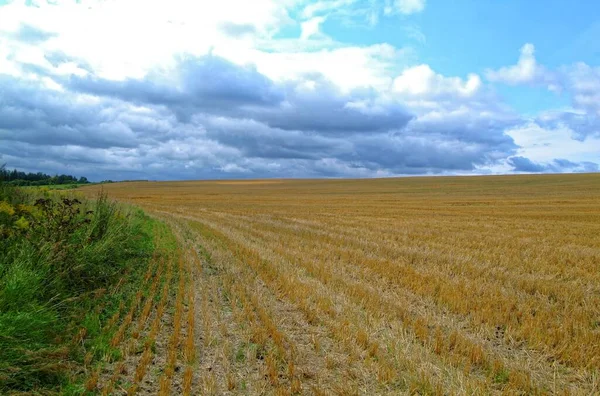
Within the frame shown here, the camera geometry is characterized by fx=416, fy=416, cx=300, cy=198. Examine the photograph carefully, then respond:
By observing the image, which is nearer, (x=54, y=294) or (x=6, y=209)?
(x=54, y=294)

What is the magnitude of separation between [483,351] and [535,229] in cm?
1681

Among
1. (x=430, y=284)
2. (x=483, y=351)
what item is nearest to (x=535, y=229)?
(x=430, y=284)

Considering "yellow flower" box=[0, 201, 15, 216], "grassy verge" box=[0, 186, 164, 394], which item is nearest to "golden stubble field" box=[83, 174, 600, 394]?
"grassy verge" box=[0, 186, 164, 394]

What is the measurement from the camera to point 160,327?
658 centimetres

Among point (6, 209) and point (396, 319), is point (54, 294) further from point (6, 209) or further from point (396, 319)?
point (396, 319)

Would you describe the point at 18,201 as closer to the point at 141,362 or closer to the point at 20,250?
the point at 20,250

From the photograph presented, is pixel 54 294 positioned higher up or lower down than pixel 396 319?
higher up

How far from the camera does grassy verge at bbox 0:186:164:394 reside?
189 inches

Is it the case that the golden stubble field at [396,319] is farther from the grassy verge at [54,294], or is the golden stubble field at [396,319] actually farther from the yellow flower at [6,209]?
the yellow flower at [6,209]

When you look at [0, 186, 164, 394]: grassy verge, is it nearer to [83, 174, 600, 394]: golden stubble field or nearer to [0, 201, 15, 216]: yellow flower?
[0, 201, 15, 216]: yellow flower

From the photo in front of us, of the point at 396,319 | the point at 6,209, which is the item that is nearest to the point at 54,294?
the point at 6,209

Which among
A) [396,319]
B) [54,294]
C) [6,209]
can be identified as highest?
[6,209]

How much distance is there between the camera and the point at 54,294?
702 centimetres

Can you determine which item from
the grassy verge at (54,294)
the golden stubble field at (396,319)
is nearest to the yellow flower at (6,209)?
the grassy verge at (54,294)
